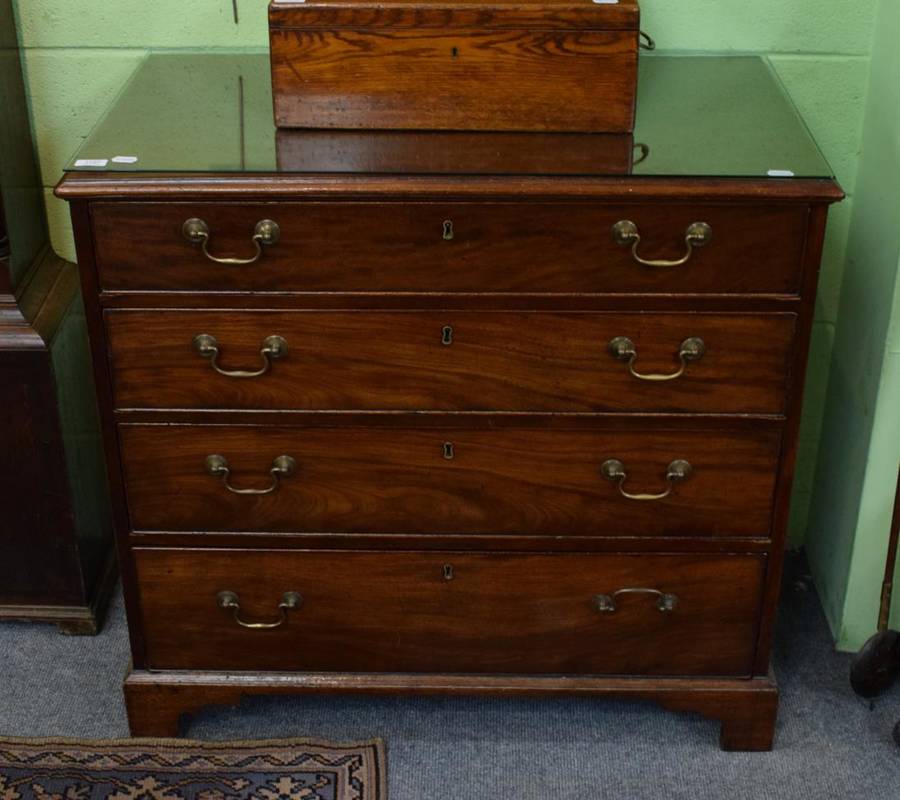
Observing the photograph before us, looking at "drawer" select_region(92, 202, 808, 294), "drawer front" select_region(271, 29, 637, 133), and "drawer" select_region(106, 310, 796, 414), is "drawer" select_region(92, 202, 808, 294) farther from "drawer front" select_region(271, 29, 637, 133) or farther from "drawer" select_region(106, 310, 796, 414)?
"drawer front" select_region(271, 29, 637, 133)

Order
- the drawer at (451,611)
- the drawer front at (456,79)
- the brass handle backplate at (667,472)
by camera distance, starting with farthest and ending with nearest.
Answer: the drawer at (451,611), the brass handle backplate at (667,472), the drawer front at (456,79)

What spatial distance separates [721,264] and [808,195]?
0.17 metres

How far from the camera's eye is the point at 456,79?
6.89ft

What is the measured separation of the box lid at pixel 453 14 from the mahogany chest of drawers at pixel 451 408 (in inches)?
8.1

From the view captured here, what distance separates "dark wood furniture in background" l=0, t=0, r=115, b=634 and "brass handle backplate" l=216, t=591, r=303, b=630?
0.49 m

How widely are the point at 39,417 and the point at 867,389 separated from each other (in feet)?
5.30

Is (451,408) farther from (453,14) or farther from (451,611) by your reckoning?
(453,14)

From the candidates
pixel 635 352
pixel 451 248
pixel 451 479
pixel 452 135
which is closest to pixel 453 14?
pixel 452 135

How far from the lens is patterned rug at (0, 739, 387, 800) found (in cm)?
235

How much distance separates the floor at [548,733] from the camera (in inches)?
94.5

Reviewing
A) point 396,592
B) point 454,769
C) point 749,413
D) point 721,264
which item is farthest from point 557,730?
point 721,264

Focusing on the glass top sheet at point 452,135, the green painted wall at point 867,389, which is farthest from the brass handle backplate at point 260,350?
the green painted wall at point 867,389

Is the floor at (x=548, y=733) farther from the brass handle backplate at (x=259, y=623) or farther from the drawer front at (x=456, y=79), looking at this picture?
the drawer front at (x=456, y=79)

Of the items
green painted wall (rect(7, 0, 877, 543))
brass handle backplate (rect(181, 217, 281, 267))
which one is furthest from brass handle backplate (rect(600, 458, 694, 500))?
green painted wall (rect(7, 0, 877, 543))
